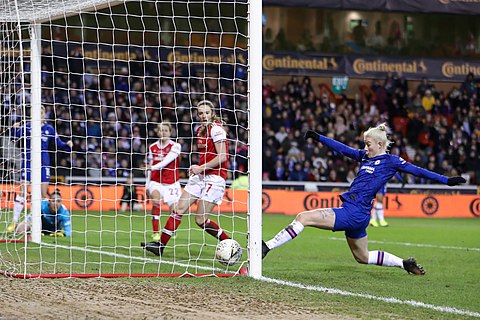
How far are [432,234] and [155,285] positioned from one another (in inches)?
444

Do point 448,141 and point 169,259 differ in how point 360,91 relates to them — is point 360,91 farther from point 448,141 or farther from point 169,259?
point 169,259

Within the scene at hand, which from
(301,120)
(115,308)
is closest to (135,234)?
(115,308)

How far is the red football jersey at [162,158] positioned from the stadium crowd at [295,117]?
10847 millimetres

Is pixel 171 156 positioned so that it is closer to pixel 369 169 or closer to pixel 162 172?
pixel 162 172

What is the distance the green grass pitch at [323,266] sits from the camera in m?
8.32

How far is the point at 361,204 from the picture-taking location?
396 inches

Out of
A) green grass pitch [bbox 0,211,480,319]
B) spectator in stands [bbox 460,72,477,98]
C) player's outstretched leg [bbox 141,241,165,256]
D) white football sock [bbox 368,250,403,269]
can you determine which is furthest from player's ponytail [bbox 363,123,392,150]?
spectator in stands [bbox 460,72,477,98]

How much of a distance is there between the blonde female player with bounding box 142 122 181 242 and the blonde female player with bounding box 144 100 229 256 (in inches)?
100

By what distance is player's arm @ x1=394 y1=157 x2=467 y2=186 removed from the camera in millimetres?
9383

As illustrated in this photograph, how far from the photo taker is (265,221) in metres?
22.1

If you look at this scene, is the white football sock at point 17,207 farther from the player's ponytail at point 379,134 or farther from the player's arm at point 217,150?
the player's ponytail at point 379,134

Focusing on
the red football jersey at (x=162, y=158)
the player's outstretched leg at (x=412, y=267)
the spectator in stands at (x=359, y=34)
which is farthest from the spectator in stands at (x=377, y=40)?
the player's outstretched leg at (x=412, y=267)

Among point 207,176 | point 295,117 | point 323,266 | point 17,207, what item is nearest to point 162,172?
point 17,207

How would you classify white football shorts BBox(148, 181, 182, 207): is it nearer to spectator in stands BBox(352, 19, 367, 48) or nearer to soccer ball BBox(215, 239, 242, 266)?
soccer ball BBox(215, 239, 242, 266)
